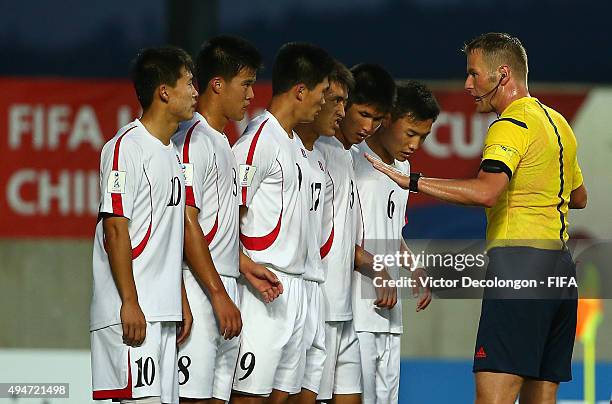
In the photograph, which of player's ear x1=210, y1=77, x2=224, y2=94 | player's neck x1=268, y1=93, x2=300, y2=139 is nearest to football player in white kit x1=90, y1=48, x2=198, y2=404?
player's ear x1=210, y1=77, x2=224, y2=94

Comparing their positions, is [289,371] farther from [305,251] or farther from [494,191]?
[494,191]

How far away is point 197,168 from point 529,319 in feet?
4.14

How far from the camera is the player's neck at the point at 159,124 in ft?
15.1

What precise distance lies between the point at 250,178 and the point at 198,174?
313mm

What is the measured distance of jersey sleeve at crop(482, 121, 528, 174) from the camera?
15.1 feet

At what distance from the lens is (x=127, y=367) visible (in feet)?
14.4

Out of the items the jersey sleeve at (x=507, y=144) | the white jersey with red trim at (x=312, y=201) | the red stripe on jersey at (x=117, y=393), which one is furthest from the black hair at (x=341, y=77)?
the red stripe on jersey at (x=117, y=393)

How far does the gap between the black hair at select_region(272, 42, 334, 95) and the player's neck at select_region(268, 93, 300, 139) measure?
50 millimetres

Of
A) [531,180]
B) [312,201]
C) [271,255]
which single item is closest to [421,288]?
[312,201]

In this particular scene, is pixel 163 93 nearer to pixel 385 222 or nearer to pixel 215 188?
pixel 215 188

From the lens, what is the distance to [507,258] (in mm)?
4727

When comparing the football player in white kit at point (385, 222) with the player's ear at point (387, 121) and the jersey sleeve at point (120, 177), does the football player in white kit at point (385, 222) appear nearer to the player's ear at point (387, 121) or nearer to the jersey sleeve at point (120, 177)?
the player's ear at point (387, 121)

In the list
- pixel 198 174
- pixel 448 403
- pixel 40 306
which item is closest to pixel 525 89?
pixel 198 174

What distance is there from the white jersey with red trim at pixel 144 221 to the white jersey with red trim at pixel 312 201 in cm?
74
